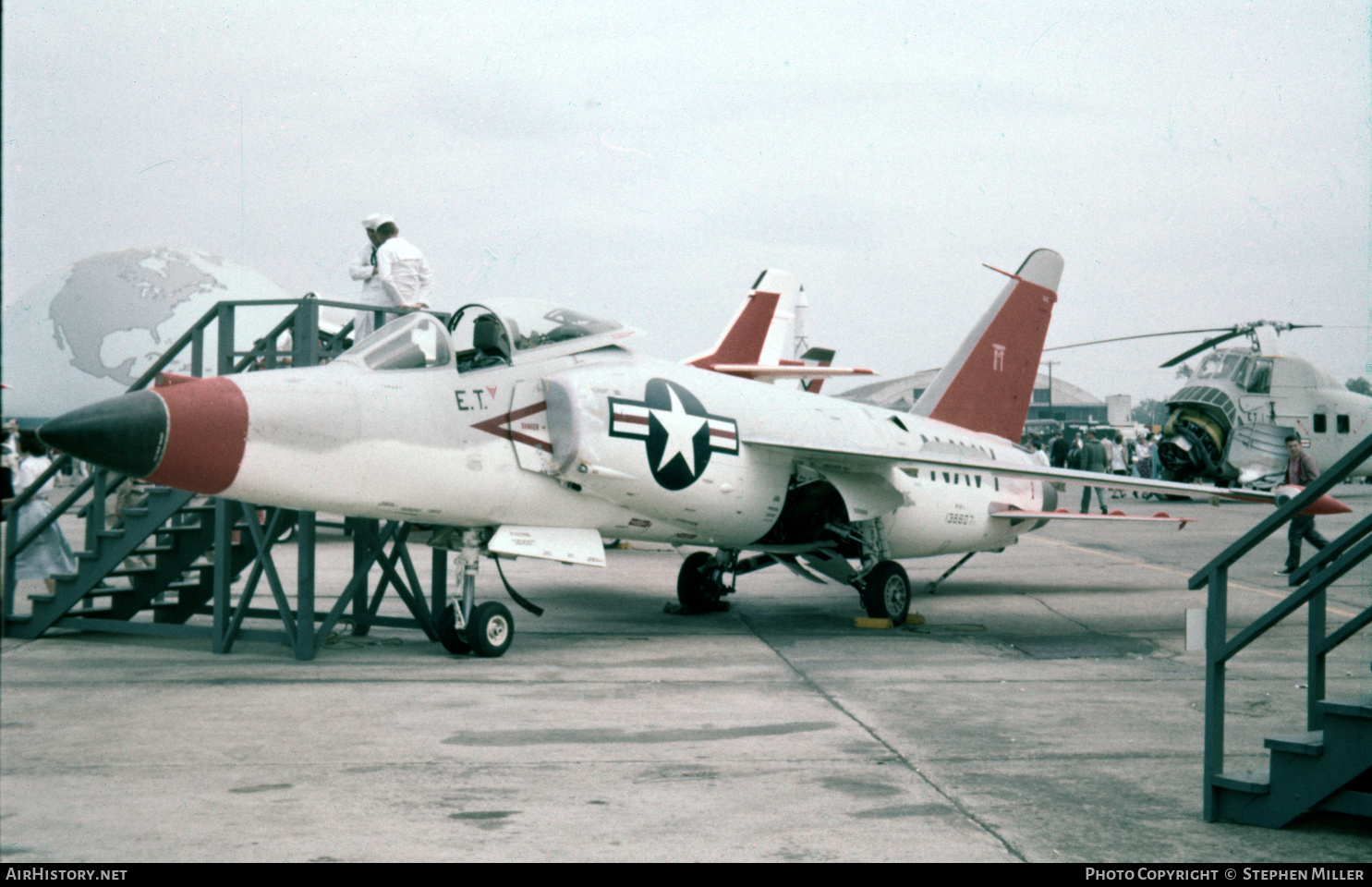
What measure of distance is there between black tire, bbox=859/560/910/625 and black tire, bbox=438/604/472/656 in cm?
448

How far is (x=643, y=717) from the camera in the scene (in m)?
7.55

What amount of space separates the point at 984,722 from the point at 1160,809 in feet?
6.87

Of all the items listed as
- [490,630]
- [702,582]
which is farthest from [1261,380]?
[490,630]

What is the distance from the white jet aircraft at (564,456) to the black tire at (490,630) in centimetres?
2

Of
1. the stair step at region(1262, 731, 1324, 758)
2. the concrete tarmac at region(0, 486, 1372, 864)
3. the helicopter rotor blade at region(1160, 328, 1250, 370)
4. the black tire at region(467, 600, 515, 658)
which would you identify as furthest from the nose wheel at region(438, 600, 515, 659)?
the helicopter rotor blade at region(1160, 328, 1250, 370)

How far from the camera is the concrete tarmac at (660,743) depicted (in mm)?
4848

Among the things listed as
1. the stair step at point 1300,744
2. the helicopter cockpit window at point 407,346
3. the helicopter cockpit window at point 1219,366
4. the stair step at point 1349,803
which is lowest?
the stair step at point 1349,803

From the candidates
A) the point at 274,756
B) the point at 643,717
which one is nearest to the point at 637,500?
the point at 643,717

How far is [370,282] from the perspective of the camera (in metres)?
11.6

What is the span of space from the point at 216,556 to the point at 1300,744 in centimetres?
840

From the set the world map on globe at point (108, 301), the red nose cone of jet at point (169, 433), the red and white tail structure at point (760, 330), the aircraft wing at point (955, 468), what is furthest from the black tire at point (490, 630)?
the world map on globe at point (108, 301)

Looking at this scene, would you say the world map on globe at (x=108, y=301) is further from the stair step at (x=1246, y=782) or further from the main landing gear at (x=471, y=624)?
the stair step at (x=1246, y=782)

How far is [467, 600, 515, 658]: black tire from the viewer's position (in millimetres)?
9766

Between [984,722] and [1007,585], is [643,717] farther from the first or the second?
[1007,585]
